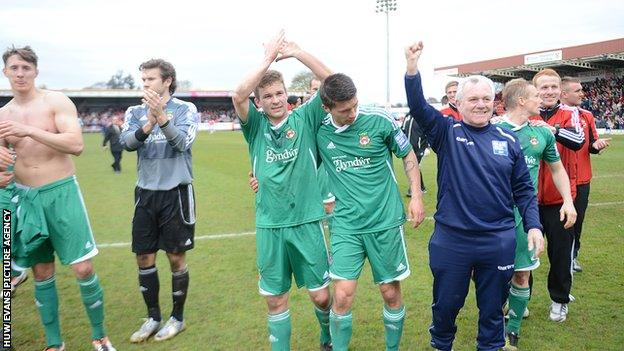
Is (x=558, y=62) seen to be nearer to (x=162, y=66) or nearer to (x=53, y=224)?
(x=162, y=66)

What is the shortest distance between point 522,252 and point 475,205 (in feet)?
3.77

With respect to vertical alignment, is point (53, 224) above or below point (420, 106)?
below

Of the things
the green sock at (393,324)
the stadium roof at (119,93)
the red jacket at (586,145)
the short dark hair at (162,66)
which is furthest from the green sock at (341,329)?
the stadium roof at (119,93)

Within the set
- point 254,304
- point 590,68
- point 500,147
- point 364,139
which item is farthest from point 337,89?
point 590,68

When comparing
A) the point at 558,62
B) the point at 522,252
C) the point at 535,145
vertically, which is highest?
the point at 558,62

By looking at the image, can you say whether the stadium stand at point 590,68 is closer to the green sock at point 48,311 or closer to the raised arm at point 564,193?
the raised arm at point 564,193

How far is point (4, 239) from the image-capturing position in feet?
12.1

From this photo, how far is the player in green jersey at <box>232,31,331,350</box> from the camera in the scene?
3.54 meters

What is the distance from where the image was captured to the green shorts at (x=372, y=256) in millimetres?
3582

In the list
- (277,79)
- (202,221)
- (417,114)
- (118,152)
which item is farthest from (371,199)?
(118,152)

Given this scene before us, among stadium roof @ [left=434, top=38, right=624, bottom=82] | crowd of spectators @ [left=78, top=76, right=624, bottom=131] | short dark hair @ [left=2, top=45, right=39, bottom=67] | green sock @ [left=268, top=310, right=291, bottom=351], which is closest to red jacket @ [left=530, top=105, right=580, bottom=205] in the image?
green sock @ [left=268, top=310, right=291, bottom=351]

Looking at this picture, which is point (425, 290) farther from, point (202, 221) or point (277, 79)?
point (202, 221)

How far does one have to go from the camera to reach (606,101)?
3666 centimetres

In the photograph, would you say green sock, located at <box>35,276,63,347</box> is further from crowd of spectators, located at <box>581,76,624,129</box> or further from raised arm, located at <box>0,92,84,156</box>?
crowd of spectators, located at <box>581,76,624,129</box>
